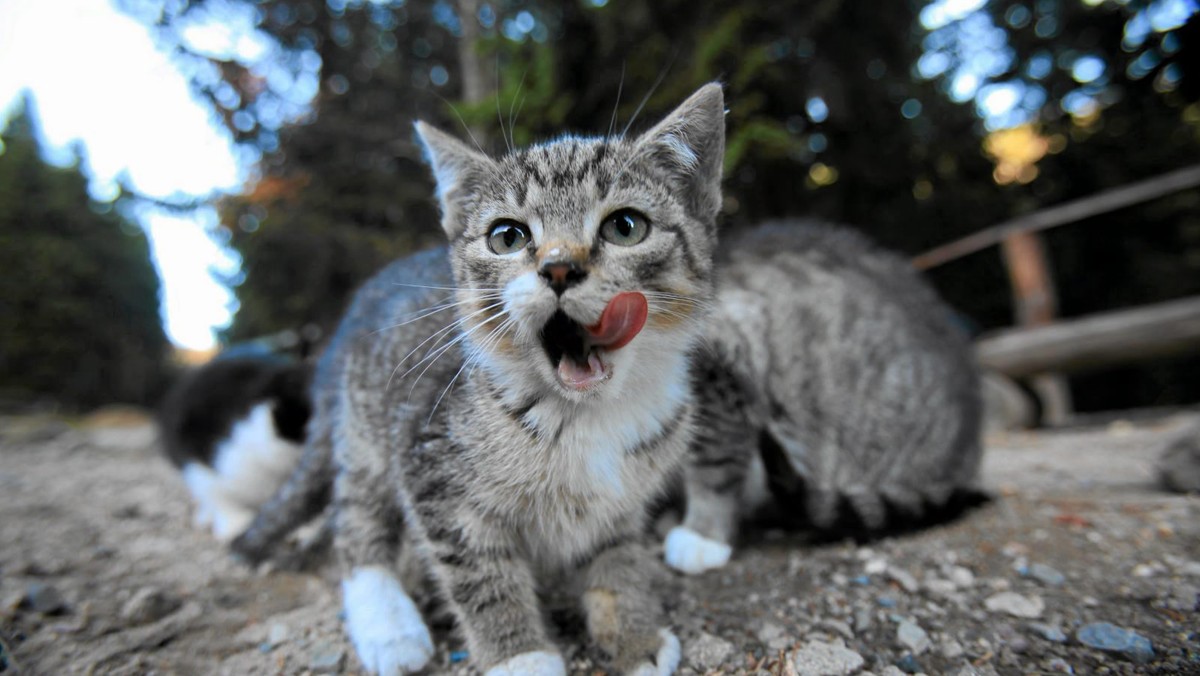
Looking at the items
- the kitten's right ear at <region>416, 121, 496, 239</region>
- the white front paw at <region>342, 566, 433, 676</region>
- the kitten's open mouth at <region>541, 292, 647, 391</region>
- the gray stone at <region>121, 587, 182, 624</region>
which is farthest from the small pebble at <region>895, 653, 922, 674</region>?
the gray stone at <region>121, 587, 182, 624</region>

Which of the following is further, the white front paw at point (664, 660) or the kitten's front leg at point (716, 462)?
the kitten's front leg at point (716, 462)

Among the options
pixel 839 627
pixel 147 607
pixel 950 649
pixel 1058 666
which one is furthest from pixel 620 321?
pixel 147 607

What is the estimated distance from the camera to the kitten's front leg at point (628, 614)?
165 cm

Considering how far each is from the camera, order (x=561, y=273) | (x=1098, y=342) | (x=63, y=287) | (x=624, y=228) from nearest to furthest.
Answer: (x=561, y=273) → (x=624, y=228) → (x=1098, y=342) → (x=63, y=287)

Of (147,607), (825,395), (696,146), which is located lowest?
(147,607)

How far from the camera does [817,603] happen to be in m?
1.95

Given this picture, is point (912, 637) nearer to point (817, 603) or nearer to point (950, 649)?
point (950, 649)

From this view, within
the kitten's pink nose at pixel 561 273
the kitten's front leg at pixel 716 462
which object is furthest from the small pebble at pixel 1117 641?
the kitten's pink nose at pixel 561 273

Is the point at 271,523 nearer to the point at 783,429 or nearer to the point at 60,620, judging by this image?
the point at 60,620

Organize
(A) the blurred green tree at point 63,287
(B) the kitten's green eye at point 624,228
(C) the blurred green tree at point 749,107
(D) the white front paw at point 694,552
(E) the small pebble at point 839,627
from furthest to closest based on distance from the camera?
(A) the blurred green tree at point 63,287 → (C) the blurred green tree at point 749,107 → (D) the white front paw at point 694,552 → (E) the small pebble at point 839,627 → (B) the kitten's green eye at point 624,228

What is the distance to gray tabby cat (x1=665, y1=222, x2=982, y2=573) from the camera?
2.44 meters

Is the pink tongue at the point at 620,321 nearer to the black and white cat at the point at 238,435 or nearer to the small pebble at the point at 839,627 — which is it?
the small pebble at the point at 839,627

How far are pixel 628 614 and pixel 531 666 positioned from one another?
0.32m

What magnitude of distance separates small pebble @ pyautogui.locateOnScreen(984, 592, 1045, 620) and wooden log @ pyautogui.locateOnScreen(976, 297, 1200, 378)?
3.58 meters
